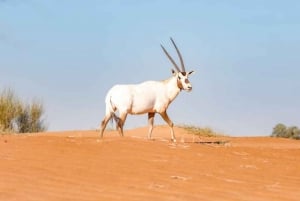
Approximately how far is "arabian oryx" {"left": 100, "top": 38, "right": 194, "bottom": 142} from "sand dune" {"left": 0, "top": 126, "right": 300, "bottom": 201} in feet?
9.39

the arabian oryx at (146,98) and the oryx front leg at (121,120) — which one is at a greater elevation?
the arabian oryx at (146,98)

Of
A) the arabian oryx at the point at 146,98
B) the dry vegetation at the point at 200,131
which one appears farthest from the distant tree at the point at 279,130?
the arabian oryx at the point at 146,98

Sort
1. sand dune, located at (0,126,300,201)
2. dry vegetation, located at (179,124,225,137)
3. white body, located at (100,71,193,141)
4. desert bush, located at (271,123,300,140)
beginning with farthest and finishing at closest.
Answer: desert bush, located at (271,123,300,140) < dry vegetation, located at (179,124,225,137) < white body, located at (100,71,193,141) < sand dune, located at (0,126,300,201)

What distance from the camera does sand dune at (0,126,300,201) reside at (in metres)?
6.89

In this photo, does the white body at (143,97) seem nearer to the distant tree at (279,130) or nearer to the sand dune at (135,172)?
the sand dune at (135,172)

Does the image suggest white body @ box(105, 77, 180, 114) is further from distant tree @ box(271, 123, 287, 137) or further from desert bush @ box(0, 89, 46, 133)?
distant tree @ box(271, 123, 287, 137)

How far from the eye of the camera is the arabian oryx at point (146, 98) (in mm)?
14383

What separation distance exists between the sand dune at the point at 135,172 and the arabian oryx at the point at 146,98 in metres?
2.86

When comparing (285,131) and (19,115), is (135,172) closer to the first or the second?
(19,115)

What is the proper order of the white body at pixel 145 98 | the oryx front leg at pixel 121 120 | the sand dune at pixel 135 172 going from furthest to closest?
1. the white body at pixel 145 98
2. the oryx front leg at pixel 121 120
3. the sand dune at pixel 135 172

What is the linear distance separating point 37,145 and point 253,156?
12.4 feet

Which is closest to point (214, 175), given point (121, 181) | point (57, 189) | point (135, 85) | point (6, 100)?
point (121, 181)

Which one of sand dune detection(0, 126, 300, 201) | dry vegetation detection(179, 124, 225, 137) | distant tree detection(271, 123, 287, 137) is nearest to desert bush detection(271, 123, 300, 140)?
distant tree detection(271, 123, 287, 137)

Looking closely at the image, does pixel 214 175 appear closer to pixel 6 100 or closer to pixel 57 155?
pixel 57 155
